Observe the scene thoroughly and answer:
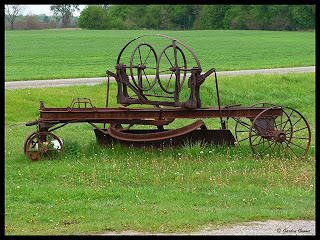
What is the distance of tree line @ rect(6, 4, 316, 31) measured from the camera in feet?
281

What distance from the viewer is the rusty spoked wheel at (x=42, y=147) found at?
1337cm

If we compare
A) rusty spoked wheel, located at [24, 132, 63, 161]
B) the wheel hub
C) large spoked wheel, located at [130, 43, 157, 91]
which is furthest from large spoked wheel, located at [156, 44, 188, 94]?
rusty spoked wheel, located at [24, 132, 63, 161]

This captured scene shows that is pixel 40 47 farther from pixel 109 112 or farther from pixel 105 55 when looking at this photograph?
pixel 109 112

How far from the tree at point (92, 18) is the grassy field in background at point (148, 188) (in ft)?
274

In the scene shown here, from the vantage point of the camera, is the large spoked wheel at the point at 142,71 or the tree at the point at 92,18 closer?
the large spoked wheel at the point at 142,71

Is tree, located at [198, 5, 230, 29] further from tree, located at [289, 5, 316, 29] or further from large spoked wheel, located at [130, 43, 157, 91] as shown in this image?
large spoked wheel, located at [130, 43, 157, 91]

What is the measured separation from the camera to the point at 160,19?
9331 cm

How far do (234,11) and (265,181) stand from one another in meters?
84.2

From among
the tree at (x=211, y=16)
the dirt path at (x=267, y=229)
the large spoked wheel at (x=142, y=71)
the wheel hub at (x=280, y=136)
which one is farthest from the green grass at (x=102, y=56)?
the tree at (x=211, y=16)

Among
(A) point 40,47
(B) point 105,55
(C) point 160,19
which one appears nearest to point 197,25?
(C) point 160,19

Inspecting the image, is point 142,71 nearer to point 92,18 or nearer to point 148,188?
point 148,188

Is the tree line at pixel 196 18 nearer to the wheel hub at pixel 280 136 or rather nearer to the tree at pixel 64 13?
the tree at pixel 64 13

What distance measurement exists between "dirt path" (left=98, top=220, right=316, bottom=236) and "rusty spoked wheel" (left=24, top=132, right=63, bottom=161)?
526 centimetres

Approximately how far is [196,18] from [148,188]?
8578 centimetres
